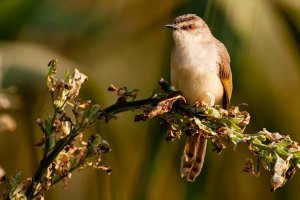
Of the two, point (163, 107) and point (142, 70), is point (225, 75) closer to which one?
point (163, 107)

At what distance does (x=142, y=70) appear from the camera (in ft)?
14.7

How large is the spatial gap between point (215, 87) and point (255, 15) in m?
0.32

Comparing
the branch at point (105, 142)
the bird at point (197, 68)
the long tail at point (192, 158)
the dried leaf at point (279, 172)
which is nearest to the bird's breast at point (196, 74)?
the bird at point (197, 68)

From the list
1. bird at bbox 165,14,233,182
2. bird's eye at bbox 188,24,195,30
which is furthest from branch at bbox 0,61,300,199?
bird's eye at bbox 188,24,195,30

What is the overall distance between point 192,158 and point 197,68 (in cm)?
38

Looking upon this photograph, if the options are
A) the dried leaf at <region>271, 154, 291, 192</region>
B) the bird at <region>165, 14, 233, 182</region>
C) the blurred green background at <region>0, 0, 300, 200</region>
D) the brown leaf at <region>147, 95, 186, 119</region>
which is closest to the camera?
the dried leaf at <region>271, 154, 291, 192</region>

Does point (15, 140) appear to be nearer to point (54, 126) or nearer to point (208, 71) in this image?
point (208, 71)

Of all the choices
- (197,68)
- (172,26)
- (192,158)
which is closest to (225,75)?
(197,68)

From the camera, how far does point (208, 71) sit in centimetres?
242

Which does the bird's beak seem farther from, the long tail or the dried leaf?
the dried leaf

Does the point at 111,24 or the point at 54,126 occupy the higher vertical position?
the point at 54,126

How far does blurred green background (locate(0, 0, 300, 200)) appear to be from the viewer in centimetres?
245

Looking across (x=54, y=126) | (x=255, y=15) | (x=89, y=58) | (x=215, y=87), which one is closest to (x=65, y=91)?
(x=54, y=126)

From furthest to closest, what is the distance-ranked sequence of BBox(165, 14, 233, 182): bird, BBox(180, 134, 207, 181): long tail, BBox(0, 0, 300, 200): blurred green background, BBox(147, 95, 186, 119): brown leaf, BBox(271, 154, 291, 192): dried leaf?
BBox(0, 0, 300, 200): blurred green background, BBox(165, 14, 233, 182): bird, BBox(180, 134, 207, 181): long tail, BBox(147, 95, 186, 119): brown leaf, BBox(271, 154, 291, 192): dried leaf
